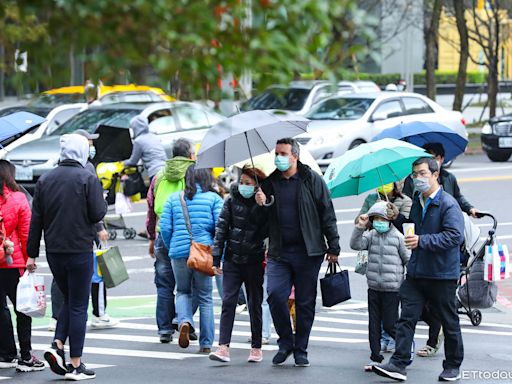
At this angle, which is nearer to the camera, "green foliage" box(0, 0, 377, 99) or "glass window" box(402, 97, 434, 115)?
"green foliage" box(0, 0, 377, 99)

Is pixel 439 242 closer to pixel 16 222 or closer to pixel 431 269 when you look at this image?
pixel 431 269

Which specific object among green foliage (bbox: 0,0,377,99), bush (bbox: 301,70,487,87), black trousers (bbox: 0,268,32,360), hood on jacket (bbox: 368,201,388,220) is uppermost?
bush (bbox: 301,70,487,87)

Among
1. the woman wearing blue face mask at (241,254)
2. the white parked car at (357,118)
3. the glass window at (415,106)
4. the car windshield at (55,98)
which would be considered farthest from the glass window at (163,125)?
the woman wearing blue face mask at (241,254)

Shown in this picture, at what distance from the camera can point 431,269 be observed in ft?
30.6

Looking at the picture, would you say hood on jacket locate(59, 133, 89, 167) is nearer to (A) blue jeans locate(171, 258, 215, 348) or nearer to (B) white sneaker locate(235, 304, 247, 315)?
(A) blue jeans locate(171, 258, 215, 348)

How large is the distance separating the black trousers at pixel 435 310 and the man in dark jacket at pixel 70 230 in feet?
7.87

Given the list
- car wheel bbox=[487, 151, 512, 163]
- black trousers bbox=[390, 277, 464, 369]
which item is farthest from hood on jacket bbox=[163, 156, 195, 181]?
car wheel bbox=[487, 151, 512, 163]

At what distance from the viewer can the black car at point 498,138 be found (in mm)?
28609

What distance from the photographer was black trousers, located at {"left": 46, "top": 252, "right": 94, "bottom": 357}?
377 inches

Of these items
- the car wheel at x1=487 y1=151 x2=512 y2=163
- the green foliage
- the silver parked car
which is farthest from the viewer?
the car wheel at x1=487 y1=151 x2=512 y2=163

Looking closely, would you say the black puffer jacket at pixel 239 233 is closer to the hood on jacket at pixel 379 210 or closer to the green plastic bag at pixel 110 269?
the hood on jacket at pixel 379 210

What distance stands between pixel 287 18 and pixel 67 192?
14.4 feet

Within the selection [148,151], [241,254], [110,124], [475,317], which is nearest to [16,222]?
[241,254]

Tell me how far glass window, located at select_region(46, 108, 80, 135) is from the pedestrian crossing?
12282 mm
